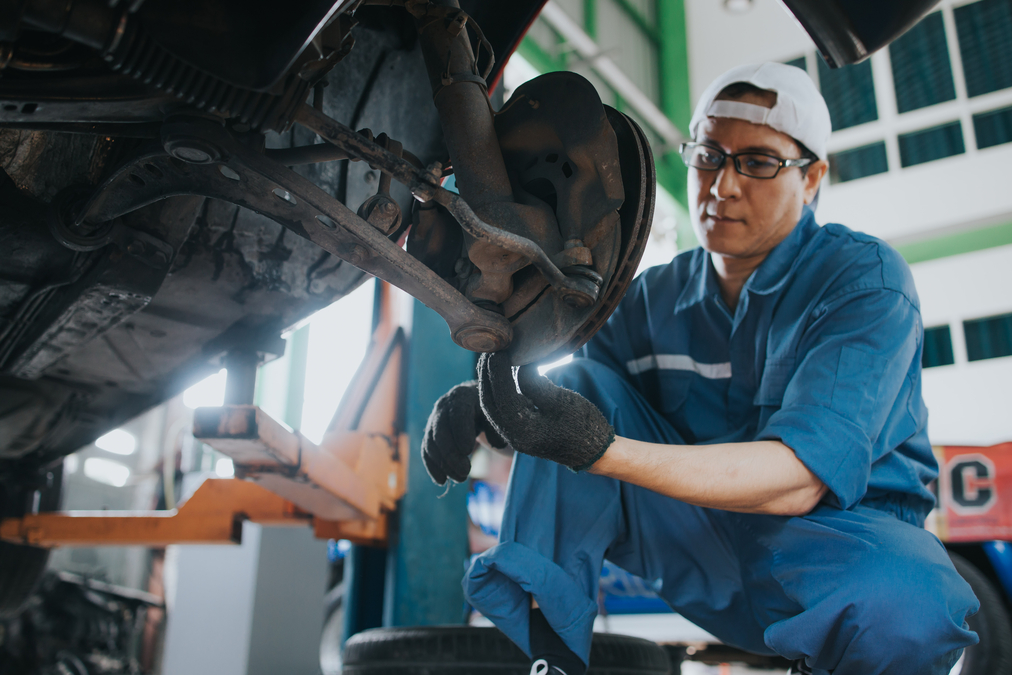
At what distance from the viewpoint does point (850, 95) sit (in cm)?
728

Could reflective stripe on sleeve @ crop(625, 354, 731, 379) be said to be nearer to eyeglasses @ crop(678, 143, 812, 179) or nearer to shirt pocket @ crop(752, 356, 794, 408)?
shirt pocket @ crop(752, 356, 794, 408)

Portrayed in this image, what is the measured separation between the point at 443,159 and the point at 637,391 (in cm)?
55

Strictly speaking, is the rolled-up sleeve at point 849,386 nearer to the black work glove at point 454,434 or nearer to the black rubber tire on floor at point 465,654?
the black work glove at point 454,434

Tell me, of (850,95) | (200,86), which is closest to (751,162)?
(200,86)

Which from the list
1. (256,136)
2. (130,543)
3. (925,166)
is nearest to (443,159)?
(256,136)

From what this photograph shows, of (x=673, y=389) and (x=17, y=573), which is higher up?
(x=673, y=389)

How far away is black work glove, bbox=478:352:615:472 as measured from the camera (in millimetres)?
875

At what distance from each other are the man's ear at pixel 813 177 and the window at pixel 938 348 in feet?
18.4

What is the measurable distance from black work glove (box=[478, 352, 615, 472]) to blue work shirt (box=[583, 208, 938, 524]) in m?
0.25

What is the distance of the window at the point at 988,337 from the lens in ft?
19.4

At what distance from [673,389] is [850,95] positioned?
7.14 metres

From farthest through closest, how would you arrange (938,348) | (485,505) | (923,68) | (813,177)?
(923,68), (938,348), (485,505), (813,177)

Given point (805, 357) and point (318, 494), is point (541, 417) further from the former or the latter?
point (318, 494)

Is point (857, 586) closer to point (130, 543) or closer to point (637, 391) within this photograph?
point (637, 391)
